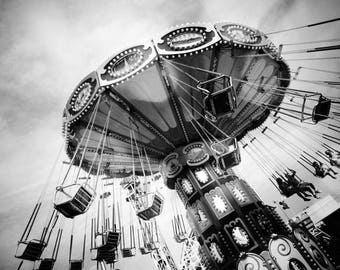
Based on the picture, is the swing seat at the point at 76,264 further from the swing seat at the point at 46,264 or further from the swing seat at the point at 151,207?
the swing seat at the point at 151,207

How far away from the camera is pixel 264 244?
254 inches

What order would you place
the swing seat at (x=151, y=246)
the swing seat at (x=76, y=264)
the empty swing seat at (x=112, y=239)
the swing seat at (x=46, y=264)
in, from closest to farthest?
the empty swing seat at (x=112, y=239), the swing seat at (x=46, y=264), the swing seat at (x=76, y=264), the swing seat at (x=151, y=246)

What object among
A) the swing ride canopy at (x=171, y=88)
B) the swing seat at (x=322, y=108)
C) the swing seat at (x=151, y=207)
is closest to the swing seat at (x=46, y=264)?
the swing ride canopy at (x=171, y=88)

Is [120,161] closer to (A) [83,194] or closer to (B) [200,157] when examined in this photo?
(B) [200,157]

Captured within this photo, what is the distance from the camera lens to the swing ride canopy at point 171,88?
20.5ft

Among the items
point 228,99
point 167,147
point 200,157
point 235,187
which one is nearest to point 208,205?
point 235,187

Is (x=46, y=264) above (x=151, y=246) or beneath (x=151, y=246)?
beneath

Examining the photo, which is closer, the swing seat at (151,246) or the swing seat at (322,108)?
the swing seat at (322,108)

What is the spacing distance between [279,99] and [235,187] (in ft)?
16.6

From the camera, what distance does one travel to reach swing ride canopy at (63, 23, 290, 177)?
6234mm

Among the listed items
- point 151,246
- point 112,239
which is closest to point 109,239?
point 112,239

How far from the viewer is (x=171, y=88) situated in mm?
7090

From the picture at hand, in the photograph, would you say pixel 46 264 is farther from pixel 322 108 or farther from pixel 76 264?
pixel 322 108

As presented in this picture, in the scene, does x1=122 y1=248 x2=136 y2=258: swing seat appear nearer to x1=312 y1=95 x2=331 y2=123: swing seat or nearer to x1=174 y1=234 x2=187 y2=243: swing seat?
x1=174 y1=234 x2=187 y2=243: swing seat
